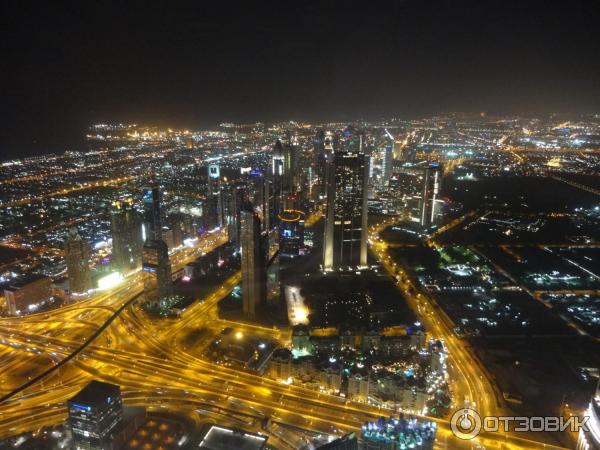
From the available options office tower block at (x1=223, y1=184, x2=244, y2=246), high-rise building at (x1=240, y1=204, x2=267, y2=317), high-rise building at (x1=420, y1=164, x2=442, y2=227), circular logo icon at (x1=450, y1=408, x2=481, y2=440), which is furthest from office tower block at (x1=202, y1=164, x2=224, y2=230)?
circular logo icon at (x1=450, y1=408, x2=481, y2=440)

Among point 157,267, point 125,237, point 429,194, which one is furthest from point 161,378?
point 429,194

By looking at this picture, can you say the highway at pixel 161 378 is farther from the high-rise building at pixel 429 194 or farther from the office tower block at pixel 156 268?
the high-rise building at pixel 429 194

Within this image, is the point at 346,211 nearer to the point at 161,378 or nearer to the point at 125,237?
the point at 125,237

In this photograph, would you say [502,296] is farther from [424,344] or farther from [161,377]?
[161,377]

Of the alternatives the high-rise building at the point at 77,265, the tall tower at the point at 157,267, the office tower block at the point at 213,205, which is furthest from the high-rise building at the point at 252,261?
the office tower block at the point at 213,205

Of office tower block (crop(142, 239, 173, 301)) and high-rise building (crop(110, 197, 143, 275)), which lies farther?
high-rise building (crop(110, 197, 143, 275))

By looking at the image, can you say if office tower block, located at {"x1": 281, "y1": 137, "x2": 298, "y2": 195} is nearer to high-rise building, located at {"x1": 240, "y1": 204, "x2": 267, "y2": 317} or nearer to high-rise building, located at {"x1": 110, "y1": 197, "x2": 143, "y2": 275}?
high-rise building, located at {"x1": 110, "y1": 197, "x2": 143, "y2": 275}

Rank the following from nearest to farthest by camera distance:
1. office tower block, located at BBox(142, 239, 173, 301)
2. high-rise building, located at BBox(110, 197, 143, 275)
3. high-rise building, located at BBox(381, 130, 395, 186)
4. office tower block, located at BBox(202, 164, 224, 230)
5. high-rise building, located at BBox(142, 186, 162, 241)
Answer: office tower block, located at BBox(142, 239, 173, 301)
high-rise building, located at BBox(110, 197, 143, 275)
high-rise building, located at BBox(142, 186, 162, 241)
office tower block, located at BBox(202, 164, 224, 230)
high-rise building, located at BBox(381, 130, 395, 186)

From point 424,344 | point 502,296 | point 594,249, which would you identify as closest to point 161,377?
point 424,344
